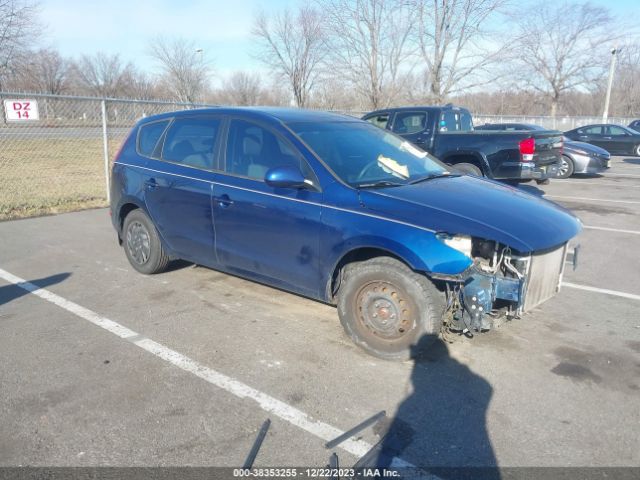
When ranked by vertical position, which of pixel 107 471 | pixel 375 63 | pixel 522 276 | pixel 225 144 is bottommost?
pixel 107 471

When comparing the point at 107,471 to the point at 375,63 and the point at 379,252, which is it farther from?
the point at 375,63

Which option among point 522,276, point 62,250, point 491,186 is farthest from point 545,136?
point 62,250

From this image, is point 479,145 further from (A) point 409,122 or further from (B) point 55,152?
(B) point 55,152

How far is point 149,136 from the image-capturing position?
548cm

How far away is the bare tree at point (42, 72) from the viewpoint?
92.6ft

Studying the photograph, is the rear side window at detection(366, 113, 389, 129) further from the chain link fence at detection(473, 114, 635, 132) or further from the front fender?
the chain link fence at detection(473, 114, 635, 132)

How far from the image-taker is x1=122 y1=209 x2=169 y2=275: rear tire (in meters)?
5.41

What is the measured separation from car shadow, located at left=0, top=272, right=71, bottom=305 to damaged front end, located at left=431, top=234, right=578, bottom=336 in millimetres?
4144

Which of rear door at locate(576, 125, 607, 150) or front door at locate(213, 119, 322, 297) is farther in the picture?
rear door at locate(576, 125, 607, 150)

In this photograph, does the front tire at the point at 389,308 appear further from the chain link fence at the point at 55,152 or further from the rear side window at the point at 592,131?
the rear side window at the point at 592,131

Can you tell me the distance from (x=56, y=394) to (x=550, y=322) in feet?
12.9

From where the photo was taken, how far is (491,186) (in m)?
4.41

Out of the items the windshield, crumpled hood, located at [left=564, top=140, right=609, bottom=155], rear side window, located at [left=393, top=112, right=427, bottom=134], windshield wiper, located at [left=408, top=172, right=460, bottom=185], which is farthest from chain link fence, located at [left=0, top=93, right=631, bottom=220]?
crumpled hood, located at [left=564, top=140, right=609, bottom=155]

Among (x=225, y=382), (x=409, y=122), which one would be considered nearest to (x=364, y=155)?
(x=225, y=382)
